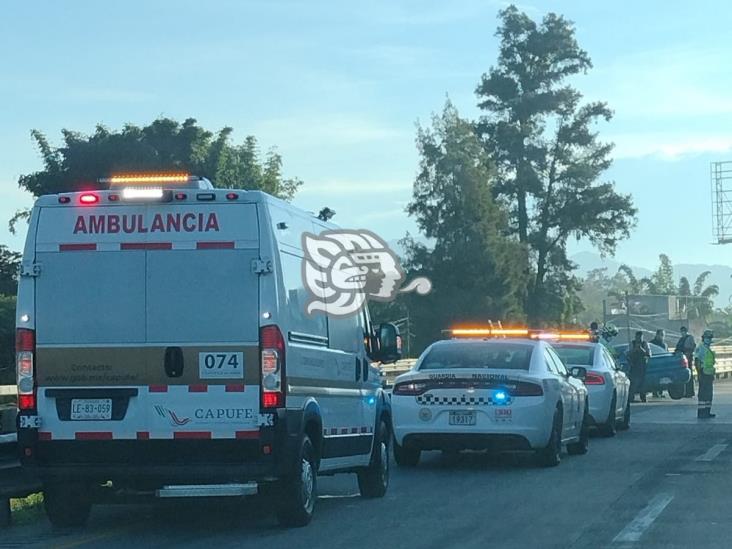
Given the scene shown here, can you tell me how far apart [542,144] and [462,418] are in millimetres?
60235

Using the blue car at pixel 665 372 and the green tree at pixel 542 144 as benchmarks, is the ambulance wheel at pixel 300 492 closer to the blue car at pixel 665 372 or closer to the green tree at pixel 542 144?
the blue car at pixel 665 372

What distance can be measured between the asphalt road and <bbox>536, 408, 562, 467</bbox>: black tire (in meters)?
0.15

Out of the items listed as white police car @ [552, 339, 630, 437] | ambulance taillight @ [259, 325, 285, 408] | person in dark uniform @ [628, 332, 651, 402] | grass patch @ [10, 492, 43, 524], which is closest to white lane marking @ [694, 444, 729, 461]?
white police car @ [552, 339, 630, 437]

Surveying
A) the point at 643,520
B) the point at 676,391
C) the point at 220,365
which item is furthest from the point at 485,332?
the point at 676,391

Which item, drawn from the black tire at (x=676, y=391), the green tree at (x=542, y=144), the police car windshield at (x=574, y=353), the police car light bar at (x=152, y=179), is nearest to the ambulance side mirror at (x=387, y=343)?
the police car light bar at (x=152, y=179)

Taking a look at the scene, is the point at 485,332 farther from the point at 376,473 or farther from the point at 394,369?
the point at 394,369

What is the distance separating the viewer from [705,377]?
89.7 feet

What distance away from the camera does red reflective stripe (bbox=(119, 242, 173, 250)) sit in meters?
11.2

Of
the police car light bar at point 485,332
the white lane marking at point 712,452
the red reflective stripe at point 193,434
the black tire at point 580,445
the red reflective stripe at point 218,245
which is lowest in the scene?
the white lane marking at point 712,452

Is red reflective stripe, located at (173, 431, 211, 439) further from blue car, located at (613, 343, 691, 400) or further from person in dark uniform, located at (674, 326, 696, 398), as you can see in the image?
person in dark uniform, located at (674, 326, 696, 398)

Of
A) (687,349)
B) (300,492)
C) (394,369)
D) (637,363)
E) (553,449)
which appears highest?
(687,349)

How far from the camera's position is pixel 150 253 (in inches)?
442

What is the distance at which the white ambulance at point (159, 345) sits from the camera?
36.2 feet

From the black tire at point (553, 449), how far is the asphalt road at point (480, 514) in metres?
0.15
